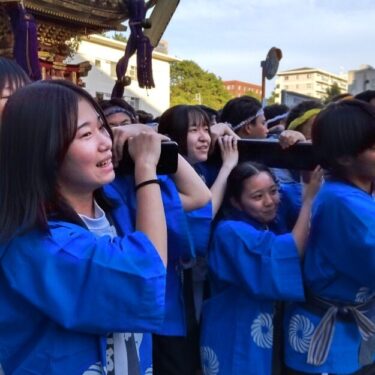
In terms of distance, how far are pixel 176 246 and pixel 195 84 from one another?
24513mm

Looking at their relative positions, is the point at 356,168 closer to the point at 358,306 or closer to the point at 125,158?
the point at 358,306

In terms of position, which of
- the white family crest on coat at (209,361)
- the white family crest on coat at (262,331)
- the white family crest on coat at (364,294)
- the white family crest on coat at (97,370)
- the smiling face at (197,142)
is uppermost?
the smiling face at (197,142)

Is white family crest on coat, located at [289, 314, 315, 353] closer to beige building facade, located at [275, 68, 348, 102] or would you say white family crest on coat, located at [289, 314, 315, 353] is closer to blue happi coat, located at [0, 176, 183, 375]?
blue happi coat, located at [0, 176, 183, 375]

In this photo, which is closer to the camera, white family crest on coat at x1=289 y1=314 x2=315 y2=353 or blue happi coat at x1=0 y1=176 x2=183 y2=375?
blue happi coat at x1=0 y1=176 x2=183 y2=375

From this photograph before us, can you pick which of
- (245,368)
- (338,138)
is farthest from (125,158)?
(245,368)

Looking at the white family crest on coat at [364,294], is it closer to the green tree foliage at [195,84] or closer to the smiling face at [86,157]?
the smiling face at [86,157]

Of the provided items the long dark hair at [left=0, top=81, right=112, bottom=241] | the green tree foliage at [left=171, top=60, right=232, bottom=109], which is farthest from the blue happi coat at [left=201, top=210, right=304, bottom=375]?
the green tree foliage at [left=171, top=60, right=232, bottom=109]

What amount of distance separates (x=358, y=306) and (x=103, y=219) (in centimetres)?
87

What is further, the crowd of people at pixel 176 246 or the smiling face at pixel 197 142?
the smiling face at pixel 197 142

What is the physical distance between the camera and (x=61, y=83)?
44.1 inches

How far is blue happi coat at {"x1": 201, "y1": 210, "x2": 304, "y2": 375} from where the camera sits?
1.61m

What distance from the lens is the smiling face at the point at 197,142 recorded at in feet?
6.48

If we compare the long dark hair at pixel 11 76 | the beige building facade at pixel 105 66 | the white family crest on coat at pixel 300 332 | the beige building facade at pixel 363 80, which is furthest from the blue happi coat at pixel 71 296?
the beige building facade at pixel 105 66

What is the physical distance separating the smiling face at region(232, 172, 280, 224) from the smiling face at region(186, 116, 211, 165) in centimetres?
24
